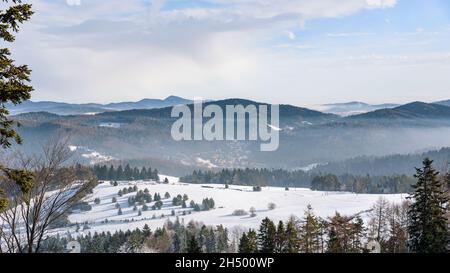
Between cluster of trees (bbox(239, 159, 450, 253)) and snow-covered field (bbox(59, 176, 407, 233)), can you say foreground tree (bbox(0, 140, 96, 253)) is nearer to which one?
cluster of trees (bbox(239, 159, 450, 253))

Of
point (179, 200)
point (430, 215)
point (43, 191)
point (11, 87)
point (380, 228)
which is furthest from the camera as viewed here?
point (179, 200)

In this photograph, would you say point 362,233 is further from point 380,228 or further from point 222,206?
point 222,206

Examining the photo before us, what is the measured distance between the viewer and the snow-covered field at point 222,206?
141 m

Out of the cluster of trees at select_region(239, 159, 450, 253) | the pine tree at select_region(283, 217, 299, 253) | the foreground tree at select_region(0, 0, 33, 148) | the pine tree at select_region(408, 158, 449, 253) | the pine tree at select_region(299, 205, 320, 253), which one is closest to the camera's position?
the foreground tree at select_region(0, 0, 33, 148)

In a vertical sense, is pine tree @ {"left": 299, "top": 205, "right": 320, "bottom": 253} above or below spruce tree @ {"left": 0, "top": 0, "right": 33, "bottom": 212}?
below

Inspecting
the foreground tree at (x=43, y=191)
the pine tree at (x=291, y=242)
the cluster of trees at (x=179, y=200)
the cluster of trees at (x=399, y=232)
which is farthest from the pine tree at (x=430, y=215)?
the cluster of trees at (x=179, y=200)

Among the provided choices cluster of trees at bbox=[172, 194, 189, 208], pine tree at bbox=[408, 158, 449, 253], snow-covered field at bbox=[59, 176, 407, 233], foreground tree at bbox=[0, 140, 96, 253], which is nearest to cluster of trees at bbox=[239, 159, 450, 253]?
pine tree at bbox=[408, 158, 449, 253]

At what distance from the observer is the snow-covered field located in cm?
14088

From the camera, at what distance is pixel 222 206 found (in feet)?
559

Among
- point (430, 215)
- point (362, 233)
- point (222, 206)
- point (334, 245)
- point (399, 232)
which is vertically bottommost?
point (222, 206)

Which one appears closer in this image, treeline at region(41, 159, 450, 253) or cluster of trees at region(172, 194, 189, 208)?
treeline at region(41, 159, 450, 253)

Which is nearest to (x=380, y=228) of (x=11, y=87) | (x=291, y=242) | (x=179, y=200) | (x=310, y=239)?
(x=310, y=239)

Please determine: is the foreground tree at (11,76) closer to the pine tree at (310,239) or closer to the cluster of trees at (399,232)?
the cluster of trees at (399,232)
